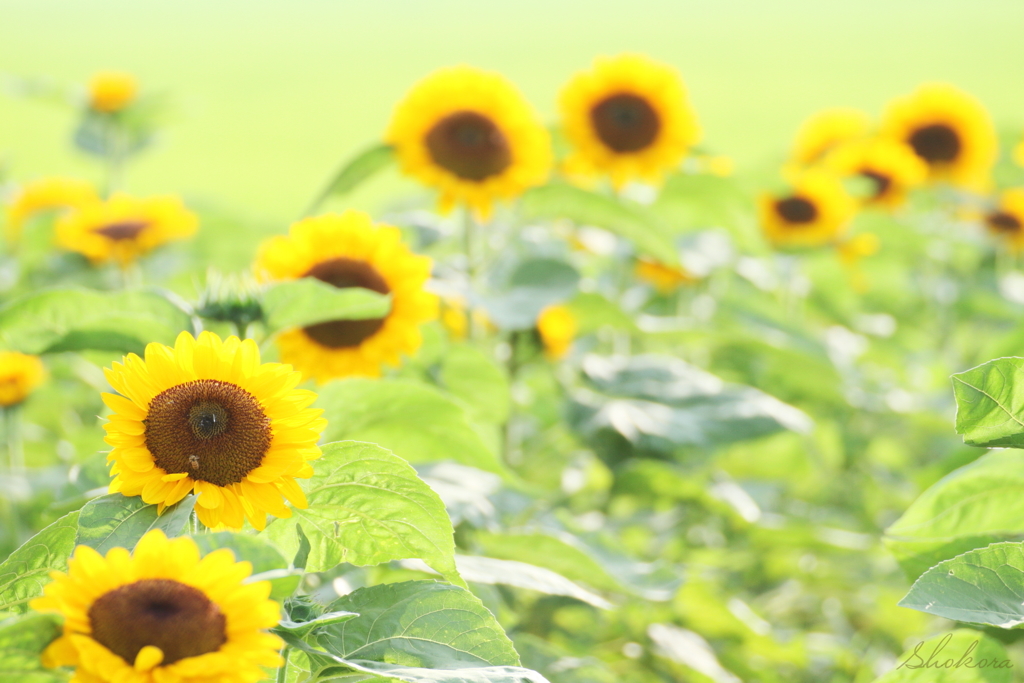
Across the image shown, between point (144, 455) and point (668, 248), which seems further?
point (668, 248)

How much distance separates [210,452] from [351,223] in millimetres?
493

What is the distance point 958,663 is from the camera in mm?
757

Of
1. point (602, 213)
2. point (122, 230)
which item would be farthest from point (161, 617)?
point (122, 230)

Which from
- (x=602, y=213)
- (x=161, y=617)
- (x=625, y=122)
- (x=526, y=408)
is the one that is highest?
(x=625, y=122)

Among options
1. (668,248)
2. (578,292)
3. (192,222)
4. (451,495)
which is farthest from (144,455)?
(192,222)

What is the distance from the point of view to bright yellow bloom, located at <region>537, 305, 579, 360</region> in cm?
157

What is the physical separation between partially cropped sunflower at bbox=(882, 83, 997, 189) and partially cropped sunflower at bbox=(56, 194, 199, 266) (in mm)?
1646

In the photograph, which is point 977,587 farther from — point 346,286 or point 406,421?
point 346,286

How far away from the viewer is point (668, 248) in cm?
129

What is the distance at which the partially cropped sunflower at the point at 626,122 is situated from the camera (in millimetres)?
1641

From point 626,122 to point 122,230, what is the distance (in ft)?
3.07

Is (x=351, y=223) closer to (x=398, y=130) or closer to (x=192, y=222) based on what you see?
(x=398, y=130)

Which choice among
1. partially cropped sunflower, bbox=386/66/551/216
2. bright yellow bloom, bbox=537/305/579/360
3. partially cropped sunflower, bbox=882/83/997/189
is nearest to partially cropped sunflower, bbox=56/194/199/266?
partially cropped sunflower, bbox=386/66/551/216

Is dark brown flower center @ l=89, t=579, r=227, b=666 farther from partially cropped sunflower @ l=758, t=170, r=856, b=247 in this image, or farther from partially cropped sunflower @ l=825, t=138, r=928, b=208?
partially cropped sunflower @ l=825, t=138, r=928, b=208
